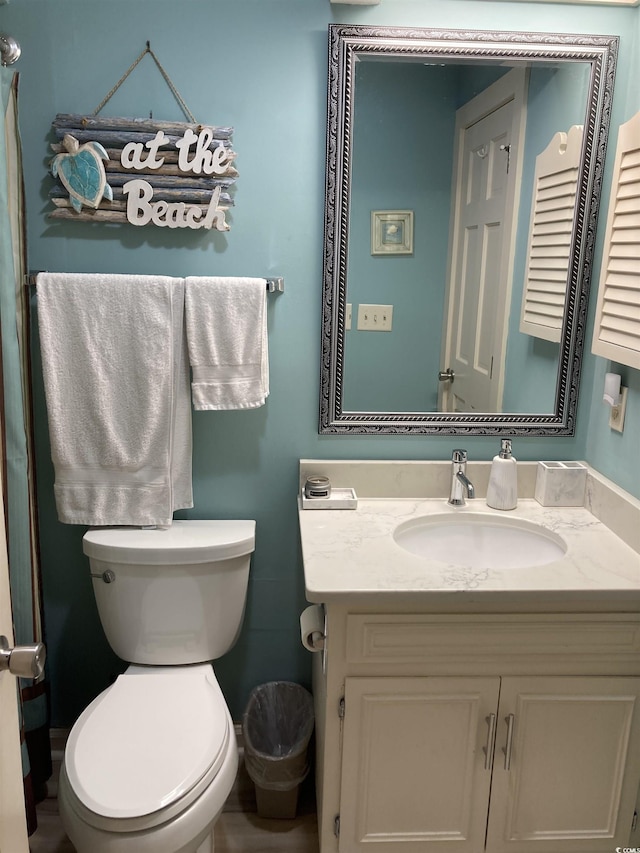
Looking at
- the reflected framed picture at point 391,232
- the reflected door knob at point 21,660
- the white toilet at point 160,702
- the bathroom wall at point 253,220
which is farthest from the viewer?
the reflected framed picture at point 391,232

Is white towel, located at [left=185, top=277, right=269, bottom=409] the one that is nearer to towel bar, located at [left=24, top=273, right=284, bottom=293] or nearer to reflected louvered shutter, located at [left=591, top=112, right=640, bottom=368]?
towel bar, located at [left=24, top=273, right=284, bottom=293]

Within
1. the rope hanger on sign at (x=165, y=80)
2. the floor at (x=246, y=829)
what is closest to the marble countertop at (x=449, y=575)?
the floor at (x=246, y=829)

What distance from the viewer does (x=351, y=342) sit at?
1.90 meters

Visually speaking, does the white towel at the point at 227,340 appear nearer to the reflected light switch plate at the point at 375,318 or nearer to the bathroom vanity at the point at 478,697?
the reflected light switch plate at the point at 375,318

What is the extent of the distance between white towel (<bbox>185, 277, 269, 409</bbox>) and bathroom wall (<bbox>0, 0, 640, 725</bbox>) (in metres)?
0.08

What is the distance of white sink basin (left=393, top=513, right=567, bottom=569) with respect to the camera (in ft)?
5.94

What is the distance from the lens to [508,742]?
1584 mm

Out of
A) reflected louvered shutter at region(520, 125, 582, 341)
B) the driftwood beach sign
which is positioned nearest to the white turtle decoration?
the driftwood beach sign

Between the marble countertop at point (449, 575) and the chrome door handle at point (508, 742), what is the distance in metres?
0.28

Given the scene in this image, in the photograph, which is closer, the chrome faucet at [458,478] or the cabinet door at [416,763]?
the cabinet door at [416,763]

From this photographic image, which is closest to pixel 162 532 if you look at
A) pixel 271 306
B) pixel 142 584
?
pixel 142 584

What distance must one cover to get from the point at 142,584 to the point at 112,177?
103 cm

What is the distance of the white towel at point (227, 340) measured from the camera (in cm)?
180

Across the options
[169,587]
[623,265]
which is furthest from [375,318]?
[169,587]
